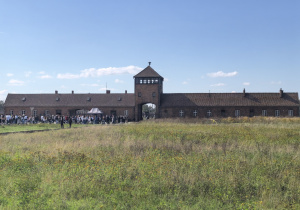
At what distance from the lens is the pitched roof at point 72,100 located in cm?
5445

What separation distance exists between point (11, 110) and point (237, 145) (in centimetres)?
5177

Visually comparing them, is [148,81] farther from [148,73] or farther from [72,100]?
[72,100]

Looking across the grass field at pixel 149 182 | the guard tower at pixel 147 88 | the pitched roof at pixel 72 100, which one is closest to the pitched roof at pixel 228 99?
the guard tower at pixel 147 88

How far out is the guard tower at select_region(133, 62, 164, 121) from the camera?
49312 mm

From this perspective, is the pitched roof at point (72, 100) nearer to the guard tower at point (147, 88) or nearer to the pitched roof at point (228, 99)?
the guard tower at point (147, 88)

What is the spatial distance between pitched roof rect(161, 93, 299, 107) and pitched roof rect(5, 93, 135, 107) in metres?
7.25

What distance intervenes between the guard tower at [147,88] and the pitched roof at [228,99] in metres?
1.78

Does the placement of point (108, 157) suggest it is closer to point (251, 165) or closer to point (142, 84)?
point (251, 165)

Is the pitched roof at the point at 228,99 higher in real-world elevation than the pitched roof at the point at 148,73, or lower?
lower

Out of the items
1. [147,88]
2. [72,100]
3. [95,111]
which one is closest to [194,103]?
[147,88]

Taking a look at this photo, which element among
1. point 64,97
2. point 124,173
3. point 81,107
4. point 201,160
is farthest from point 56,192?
point 64,97

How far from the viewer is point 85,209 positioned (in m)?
6.72

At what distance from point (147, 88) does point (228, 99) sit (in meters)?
12.5

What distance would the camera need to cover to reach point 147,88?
1946 inches
